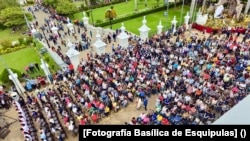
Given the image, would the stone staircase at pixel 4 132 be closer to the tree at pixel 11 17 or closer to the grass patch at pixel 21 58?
the grass patch at pixel 21 58

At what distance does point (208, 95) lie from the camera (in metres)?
13.5

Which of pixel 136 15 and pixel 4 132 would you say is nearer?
pixel 4 132

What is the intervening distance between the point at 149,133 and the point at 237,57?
→ 40.0 ft

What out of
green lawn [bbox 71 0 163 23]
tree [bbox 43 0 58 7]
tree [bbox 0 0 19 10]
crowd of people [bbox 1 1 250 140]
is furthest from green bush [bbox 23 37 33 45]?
crowd of people [bbox 1 1 250 140]

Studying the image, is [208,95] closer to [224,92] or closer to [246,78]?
[224,92]

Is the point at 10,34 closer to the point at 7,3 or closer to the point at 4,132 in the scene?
the point at 7,3

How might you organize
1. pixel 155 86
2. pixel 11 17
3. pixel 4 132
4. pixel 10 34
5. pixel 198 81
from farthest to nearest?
1. pixel 10 34
2. pixel 11 17
3. pixel 155 86
4. pixel 198 81
5. pixel 4 132

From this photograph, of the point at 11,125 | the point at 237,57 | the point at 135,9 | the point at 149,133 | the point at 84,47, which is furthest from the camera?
the point at 135,9

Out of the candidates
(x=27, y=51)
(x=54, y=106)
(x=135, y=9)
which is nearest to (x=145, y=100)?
(x=54, y=106)

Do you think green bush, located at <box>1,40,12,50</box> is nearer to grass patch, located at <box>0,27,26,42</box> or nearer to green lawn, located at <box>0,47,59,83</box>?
green lawn, located at <box>0,47,59,83</box>

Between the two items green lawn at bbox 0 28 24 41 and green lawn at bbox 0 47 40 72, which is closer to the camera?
green lawn at bbox 0 47 40 72

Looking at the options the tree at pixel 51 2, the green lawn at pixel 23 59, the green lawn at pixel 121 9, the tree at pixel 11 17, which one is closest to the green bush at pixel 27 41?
the green lawn at pixel 23 59

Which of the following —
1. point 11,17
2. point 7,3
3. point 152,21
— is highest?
point 7,3

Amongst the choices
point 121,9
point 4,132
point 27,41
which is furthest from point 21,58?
point 121,9
